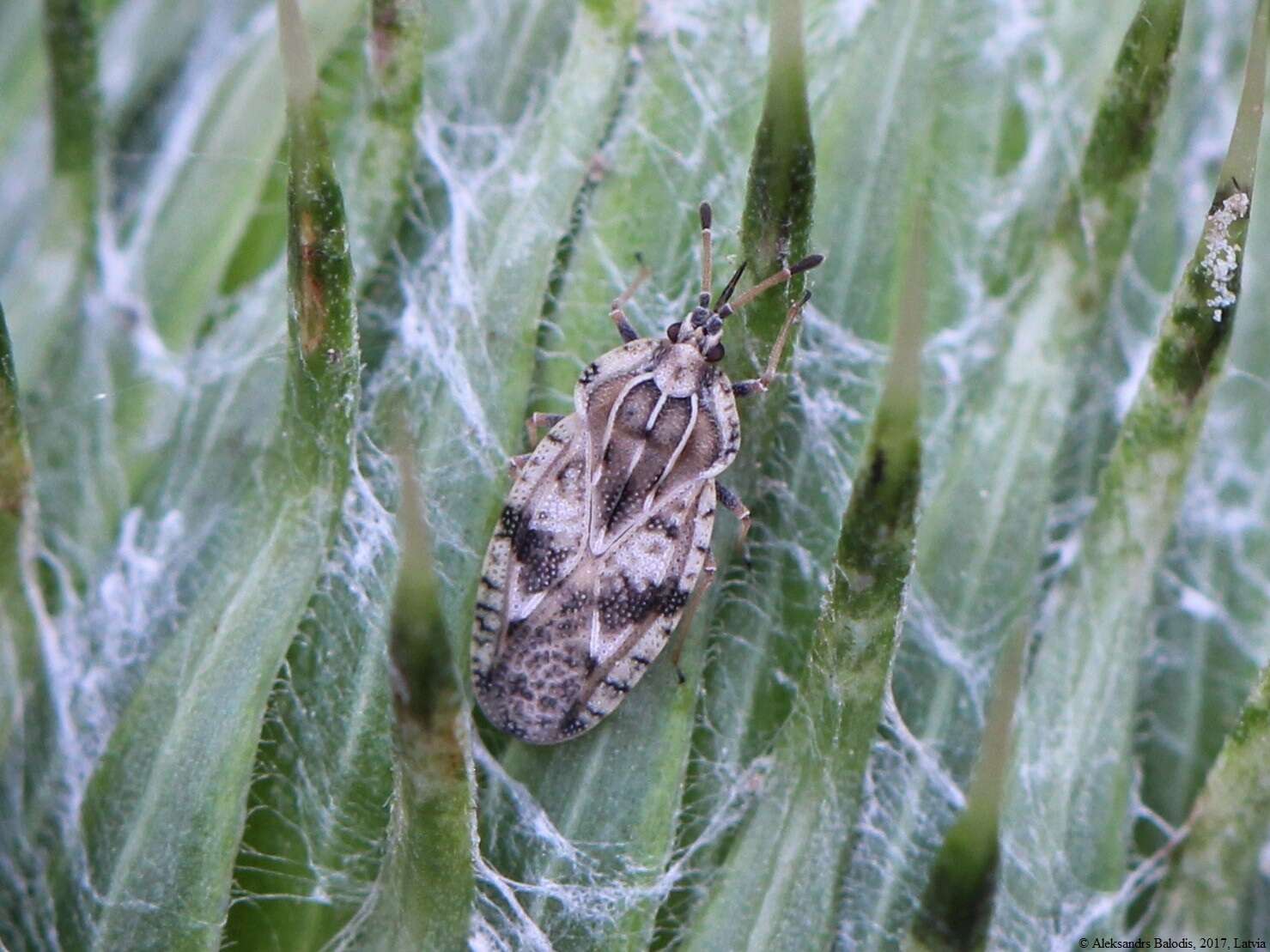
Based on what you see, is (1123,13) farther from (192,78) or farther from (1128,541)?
(192,78)

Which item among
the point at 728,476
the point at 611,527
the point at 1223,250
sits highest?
the point at 1223,250

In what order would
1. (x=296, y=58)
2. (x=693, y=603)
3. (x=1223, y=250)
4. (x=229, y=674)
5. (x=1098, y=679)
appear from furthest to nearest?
(x=693, y=603) < (x=1098, y=679) < (x=229, y=674) < (x=1223, y=250) < (x=296, y=58)

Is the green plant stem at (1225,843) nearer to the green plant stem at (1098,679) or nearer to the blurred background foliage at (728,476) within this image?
the blurred background foliage at (728,476)

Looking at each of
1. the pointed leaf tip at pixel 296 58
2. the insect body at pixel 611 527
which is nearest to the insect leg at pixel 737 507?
the insect body at pixel 611 527

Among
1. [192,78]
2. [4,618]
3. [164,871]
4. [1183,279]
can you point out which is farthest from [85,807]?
[1183,279]

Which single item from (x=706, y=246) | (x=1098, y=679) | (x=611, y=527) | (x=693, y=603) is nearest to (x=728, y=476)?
(x=693, y=603)

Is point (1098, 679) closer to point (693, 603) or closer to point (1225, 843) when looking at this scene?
point (1225, 843)
